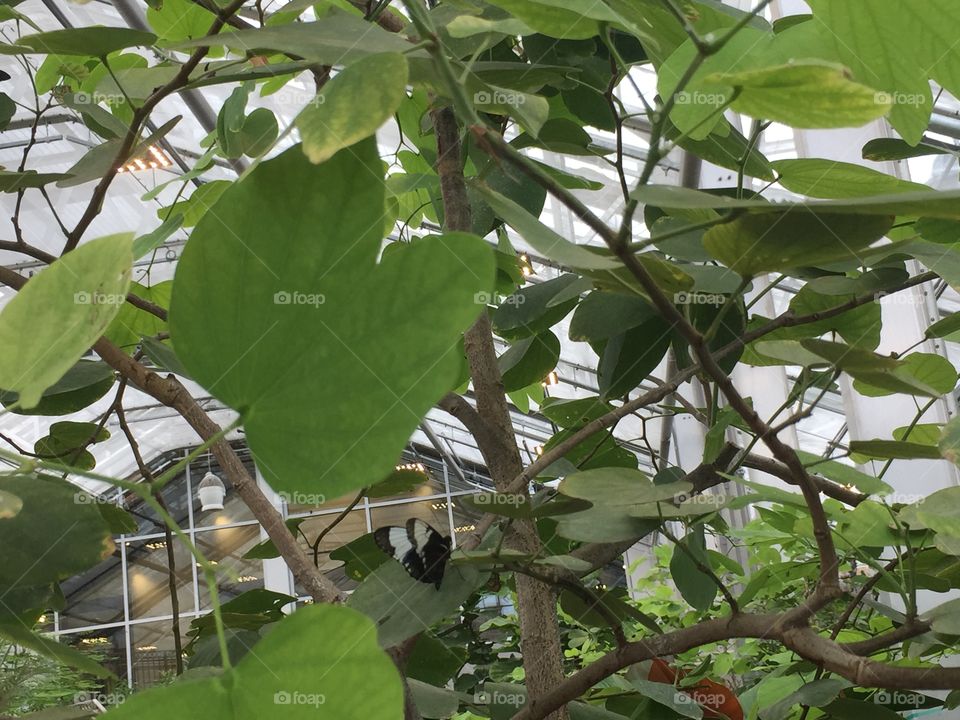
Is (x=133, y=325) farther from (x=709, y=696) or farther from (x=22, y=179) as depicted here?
(x=709, y=696)

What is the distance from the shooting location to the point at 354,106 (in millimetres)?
209

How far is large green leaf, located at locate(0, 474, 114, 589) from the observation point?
0.95 ft

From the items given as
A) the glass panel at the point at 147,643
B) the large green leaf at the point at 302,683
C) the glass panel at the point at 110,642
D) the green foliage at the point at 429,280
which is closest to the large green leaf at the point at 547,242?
the green foliage at the point at 429,280

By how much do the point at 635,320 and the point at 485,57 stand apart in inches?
8.1

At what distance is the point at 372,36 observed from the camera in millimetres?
222

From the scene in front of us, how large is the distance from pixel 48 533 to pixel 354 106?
18cm

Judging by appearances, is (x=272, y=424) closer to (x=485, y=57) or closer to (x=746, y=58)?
(x=746, y=58)

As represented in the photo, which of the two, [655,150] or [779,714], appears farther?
[779,714]

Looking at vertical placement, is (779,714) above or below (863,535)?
below

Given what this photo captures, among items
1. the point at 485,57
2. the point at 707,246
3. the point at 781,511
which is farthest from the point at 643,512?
the point at 781,511

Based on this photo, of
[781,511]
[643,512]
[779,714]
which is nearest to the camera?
[643,512]

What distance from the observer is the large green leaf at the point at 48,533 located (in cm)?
29

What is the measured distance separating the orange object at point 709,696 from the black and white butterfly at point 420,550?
8.1 inches

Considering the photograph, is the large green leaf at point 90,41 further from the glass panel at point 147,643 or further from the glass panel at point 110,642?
the glass panel at point 110,642
